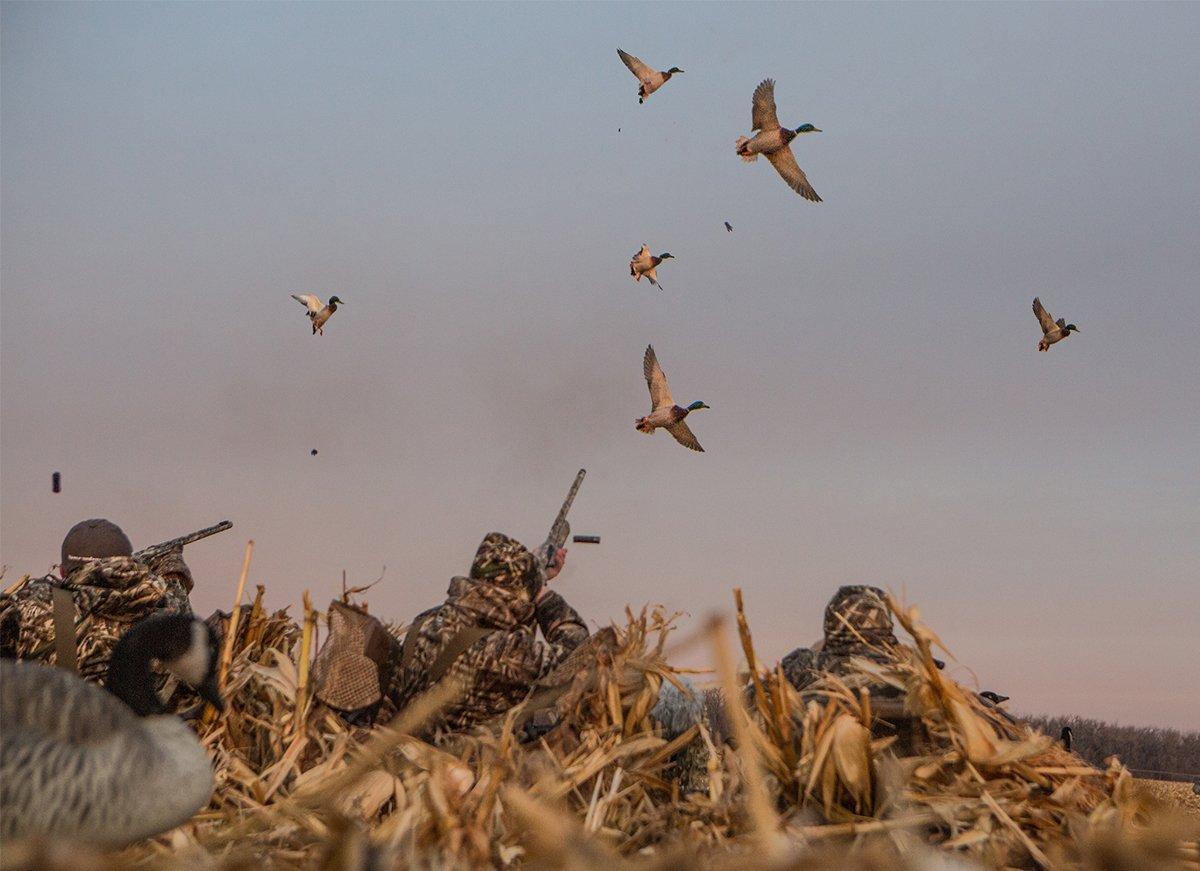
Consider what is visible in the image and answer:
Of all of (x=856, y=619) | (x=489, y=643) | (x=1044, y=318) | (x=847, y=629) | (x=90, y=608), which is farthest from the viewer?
(x=1044, y=318)

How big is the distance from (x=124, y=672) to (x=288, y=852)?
183cm

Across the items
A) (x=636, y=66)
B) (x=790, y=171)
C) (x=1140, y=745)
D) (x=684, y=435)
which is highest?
(x=636, y=66)

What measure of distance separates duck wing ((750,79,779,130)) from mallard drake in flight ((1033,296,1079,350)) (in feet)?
22.5

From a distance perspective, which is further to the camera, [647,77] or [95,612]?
[647,77]

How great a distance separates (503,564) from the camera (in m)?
6.99

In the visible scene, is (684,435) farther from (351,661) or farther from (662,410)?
(351,661)

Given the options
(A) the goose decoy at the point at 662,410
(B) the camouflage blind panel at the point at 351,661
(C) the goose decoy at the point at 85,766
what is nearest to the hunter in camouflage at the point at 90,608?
(B) the camouflage blind panel at the point at 351,661

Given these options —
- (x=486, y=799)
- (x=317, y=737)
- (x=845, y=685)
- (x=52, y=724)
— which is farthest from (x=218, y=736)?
(x=845, y=685)

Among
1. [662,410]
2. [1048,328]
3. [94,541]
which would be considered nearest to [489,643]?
[94,541]

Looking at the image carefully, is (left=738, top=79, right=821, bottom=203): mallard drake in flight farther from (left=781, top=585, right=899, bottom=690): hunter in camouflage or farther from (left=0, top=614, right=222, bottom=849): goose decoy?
(left=0, top=614, right=222, bottom=849): goose decoy

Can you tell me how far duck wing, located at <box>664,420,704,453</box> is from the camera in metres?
15.8

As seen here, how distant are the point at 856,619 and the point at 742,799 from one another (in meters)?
4.40

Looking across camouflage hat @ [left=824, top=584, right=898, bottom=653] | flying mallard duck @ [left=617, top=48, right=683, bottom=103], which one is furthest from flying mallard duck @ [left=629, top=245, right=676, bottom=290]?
camouflage hat @ [left=824, top=584, right=898, bottom=653]

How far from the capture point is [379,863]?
285cm
